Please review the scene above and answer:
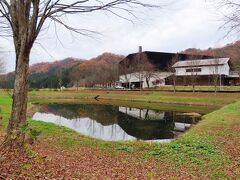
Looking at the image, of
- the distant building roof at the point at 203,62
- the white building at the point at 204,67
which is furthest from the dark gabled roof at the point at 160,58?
the distant building roof at the point at 203,62

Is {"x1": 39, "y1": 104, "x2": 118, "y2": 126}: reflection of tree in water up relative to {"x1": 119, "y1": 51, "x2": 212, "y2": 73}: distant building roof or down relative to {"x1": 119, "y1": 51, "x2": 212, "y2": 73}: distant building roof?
down

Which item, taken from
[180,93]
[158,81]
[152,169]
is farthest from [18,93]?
[158,81]

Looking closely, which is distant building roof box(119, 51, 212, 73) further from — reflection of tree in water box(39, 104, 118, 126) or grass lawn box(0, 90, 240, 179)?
grass lawn box(0, 90, 240, 179)

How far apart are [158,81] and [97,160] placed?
6146 centimetres

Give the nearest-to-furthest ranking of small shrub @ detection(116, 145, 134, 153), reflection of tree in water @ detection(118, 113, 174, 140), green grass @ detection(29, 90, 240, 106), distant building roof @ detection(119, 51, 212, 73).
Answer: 1. small shrub @ detection(116, 145, 134, 153)
2. reflection of tree in water @ detection(118, 113, 174, 140)
3. green grass @ detection(29, 90, 240, 106)
4. distant building roof @ detection(119, 51, 212, 73)

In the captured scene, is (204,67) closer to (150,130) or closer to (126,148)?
(150,130)

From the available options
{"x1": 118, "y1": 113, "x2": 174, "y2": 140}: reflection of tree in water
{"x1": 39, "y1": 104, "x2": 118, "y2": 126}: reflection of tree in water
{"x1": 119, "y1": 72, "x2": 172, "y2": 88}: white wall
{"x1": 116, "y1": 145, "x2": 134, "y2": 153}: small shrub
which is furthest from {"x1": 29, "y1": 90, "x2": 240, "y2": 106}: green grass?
{"x1": 116, "y1": 145, "x2": 134, "y2": 153}: small shrub

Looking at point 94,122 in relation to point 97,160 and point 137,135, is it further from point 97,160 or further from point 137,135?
point 97,160

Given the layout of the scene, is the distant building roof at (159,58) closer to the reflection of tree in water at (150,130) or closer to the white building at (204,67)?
the white building at (204,67)

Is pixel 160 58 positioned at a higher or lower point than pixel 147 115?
higher

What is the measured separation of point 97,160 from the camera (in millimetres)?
9367

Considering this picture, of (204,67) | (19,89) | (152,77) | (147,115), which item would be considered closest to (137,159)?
(19,89)

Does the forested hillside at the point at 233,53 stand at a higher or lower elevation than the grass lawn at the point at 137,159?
higher

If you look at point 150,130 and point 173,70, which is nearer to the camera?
point 150,130
